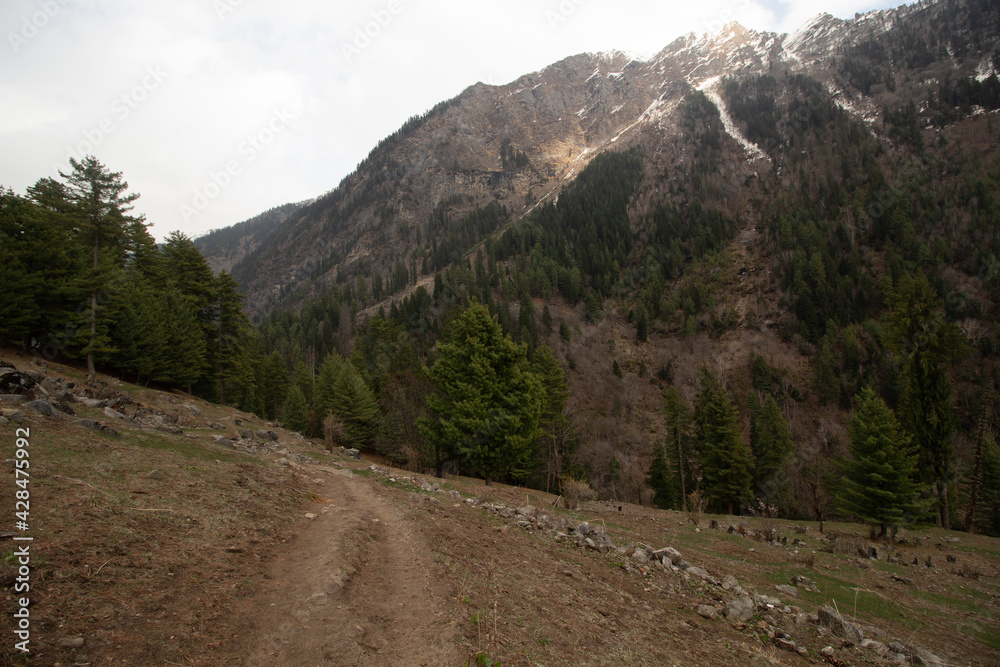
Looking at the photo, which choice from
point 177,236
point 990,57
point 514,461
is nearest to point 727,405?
point 514,461

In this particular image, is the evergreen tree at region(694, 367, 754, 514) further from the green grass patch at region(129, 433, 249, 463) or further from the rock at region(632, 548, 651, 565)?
the green grass patch at region(129, 433, 249, 463)

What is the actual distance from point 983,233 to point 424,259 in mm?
151315

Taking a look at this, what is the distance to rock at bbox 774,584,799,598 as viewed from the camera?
34.3 feet

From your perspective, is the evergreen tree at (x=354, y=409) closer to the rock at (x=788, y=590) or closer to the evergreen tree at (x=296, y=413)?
the evergreen tree at (x=296, y=413)

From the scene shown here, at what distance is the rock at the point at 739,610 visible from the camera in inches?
302

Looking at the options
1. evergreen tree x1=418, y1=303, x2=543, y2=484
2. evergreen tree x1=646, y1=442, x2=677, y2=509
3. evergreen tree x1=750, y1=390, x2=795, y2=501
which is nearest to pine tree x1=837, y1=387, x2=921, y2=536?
evergreen tree x1=750, y1=390, x2=795, y2=501

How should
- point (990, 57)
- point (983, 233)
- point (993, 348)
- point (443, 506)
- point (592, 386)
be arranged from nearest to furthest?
point (443, 506)
point (993, 348)
point (592, 386)
point (983, 233)
point (990, 57)

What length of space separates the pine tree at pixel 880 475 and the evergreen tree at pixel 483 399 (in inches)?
835

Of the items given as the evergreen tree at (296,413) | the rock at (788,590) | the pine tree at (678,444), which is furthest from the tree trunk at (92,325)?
the pine tree at (678,444)

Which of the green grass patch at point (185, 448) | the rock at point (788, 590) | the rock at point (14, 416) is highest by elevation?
the rock at point (14, 416)

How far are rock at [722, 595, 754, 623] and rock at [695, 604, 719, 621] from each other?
0.21 meters

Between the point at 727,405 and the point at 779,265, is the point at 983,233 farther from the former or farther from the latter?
the point at 727,405

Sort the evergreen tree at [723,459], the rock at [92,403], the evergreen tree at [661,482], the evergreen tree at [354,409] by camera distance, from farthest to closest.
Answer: the evergreen tree at [661,482], the evergreen tree at [354,409], the evergreen tree at [723,459], the rock at [92,403]

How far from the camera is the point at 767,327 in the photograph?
97.2 metres
